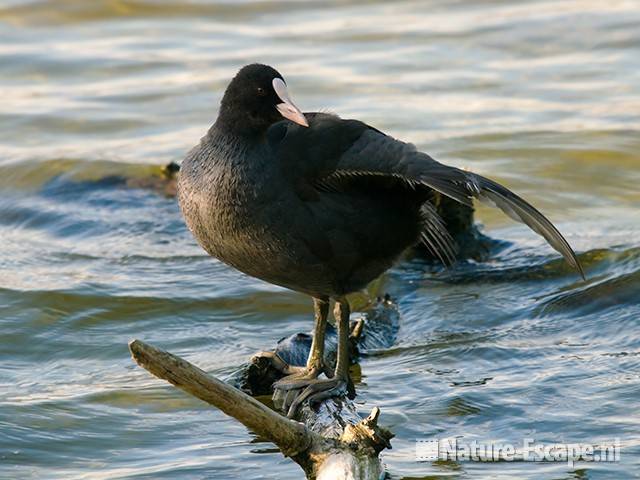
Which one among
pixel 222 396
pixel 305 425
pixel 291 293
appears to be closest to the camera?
pixel 222 396

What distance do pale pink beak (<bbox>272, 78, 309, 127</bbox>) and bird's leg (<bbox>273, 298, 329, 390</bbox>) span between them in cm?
107

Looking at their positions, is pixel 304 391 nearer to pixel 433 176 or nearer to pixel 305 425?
pixel 305 425

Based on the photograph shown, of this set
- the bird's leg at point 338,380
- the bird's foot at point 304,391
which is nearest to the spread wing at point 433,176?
the bird's leg at point 338,380

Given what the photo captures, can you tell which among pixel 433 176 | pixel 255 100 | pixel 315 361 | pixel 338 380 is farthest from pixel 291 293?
pixel 433 176

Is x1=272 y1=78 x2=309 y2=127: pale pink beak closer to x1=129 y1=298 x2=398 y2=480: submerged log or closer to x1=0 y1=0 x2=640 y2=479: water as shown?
x1=129 y1=298 x2=398 y2=480: submerged log

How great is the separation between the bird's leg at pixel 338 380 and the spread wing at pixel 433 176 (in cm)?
76

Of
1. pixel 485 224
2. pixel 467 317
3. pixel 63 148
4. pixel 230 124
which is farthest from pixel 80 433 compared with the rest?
pixel 63 148

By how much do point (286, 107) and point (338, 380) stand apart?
4.43 ft

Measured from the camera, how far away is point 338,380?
6234 millimetres

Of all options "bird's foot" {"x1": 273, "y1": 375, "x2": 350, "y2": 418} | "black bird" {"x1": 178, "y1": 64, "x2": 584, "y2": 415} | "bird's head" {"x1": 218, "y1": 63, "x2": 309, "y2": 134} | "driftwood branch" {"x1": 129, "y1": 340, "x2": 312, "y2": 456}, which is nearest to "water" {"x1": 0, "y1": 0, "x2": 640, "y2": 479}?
"bird's foot" {"x1": 273, "y1": 375, "x2": 350, "y2": 418}

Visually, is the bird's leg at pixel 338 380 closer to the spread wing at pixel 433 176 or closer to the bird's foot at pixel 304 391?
the bird's foot at pixel 304 391

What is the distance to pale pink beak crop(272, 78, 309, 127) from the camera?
233 inches

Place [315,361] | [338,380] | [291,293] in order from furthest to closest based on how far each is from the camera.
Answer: [291,293] → [315,361] → [338,380]

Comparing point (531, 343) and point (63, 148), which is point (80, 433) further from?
point (63, 148)
